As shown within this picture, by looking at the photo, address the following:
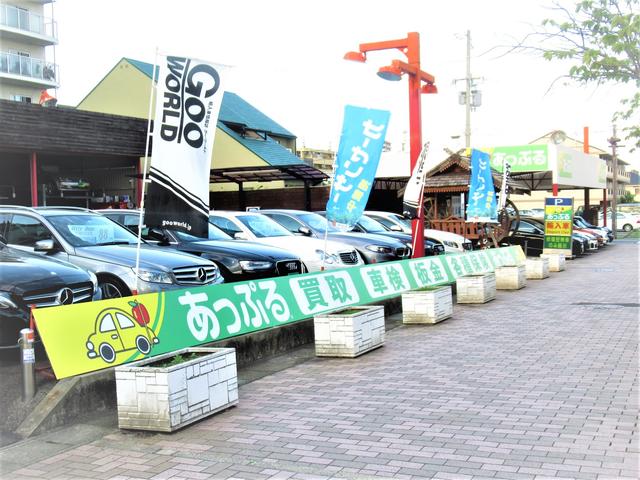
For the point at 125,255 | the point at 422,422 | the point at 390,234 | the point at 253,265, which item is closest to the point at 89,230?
the point at 125,255

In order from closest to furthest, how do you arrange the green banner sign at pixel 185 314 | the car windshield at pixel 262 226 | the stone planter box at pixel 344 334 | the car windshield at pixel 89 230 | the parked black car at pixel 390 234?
the green banner sign at pixel 185 314 < the stone planter box at pixel 344 334 < the car windshield at pixel 89 230 < the car windshield at pixel 262 226 < the parked black car at pixel 390 234

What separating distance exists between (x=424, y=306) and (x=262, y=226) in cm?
449

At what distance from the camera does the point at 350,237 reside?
15094mm

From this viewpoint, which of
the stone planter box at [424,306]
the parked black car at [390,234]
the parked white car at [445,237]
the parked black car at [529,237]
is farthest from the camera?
the parked black car at [529,237]

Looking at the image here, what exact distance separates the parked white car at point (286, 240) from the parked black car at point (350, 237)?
68cm

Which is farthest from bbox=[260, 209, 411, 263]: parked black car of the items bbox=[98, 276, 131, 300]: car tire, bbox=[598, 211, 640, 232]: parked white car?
bbox=[598, 211, 640, 232]: parked white car

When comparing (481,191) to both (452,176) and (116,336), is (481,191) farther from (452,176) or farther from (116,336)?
(116,336)

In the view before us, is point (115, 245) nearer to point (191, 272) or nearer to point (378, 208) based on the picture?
point (191, 272)

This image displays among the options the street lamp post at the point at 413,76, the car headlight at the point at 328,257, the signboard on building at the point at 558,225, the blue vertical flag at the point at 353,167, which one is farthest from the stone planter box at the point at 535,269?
the blue vertical flag at the point at 353,167

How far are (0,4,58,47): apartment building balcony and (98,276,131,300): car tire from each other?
106ft

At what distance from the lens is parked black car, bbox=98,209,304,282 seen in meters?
10.7

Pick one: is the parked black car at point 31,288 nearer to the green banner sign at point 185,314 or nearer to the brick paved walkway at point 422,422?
the green banner sign at point 185,314

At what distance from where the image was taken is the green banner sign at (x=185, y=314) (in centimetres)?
562

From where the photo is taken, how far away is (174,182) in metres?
7.27
